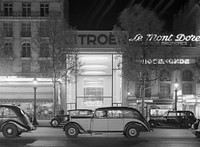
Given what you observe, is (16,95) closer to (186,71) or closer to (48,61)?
(48,61)

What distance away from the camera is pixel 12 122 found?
23031mm

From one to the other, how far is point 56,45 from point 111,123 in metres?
19.0

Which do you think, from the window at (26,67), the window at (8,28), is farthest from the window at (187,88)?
the window at (8,28)

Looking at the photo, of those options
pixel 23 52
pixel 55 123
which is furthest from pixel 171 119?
pixel 23 52

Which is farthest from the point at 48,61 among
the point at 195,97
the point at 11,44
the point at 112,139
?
the point at 112,139

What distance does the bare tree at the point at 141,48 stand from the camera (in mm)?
39812

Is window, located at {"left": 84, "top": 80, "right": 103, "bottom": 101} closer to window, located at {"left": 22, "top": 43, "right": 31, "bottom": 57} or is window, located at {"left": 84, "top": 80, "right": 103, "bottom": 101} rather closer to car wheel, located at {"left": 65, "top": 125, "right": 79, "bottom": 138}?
window, located at {"left": 22, "top": 43, "right": 31, "bottom": 57}

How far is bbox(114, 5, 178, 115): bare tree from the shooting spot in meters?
39.8

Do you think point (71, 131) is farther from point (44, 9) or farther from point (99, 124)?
point (44, 9)

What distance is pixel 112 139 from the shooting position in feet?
74.8

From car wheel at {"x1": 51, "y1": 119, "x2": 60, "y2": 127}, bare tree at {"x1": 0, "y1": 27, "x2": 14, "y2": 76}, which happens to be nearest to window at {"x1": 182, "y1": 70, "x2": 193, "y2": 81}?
bare tree at {"x1": 0, "y1": 27, "x2": 14, "y2": 76}

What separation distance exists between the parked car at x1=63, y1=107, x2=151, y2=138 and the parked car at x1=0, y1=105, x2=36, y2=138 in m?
2.36

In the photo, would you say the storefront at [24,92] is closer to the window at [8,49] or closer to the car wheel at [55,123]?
the window at [8,49]

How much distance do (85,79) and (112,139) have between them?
2768 cm
